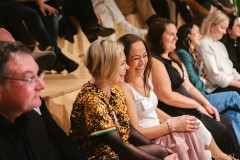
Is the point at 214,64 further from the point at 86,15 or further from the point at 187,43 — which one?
the point at 86,15

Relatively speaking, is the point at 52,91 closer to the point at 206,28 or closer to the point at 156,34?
the point at 156,34

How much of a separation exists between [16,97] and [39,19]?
1724 mm

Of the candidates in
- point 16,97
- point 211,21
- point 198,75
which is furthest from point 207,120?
point 16,97

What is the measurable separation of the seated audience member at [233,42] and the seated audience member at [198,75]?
66 cm

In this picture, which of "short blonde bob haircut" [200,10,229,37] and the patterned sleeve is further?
"short blonde bob haircut" [200,10,229,37]

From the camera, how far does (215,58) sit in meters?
3.83

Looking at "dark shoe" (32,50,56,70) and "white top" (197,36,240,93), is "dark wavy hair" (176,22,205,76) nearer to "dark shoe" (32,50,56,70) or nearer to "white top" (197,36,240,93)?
"white top" (197,36,240,93)

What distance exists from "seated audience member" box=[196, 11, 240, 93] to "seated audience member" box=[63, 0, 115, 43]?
0.86m

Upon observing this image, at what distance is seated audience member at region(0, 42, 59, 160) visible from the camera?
1.49m

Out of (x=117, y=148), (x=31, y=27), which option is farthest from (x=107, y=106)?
(x=31, y=27)

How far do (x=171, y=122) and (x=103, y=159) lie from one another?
2.01 feet

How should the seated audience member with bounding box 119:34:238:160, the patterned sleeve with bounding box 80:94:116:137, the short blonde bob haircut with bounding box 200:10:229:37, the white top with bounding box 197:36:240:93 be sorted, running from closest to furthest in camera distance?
the patterned sleeve with bounding box 80:94:116:137 < the seated audience member with bounding box 119:34:238:160 < the white top with bounding box 197:36:240:93 < the short blonde bob haircut with bounding box 200:10:229:37

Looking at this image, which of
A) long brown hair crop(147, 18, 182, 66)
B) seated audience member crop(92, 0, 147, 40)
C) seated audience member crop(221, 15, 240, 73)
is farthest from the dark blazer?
seated audience member crop(221, 15, 240, 73)

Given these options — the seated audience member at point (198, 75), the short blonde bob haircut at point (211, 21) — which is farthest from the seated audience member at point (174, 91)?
the short blonde bob haircut at point (211, 21)
